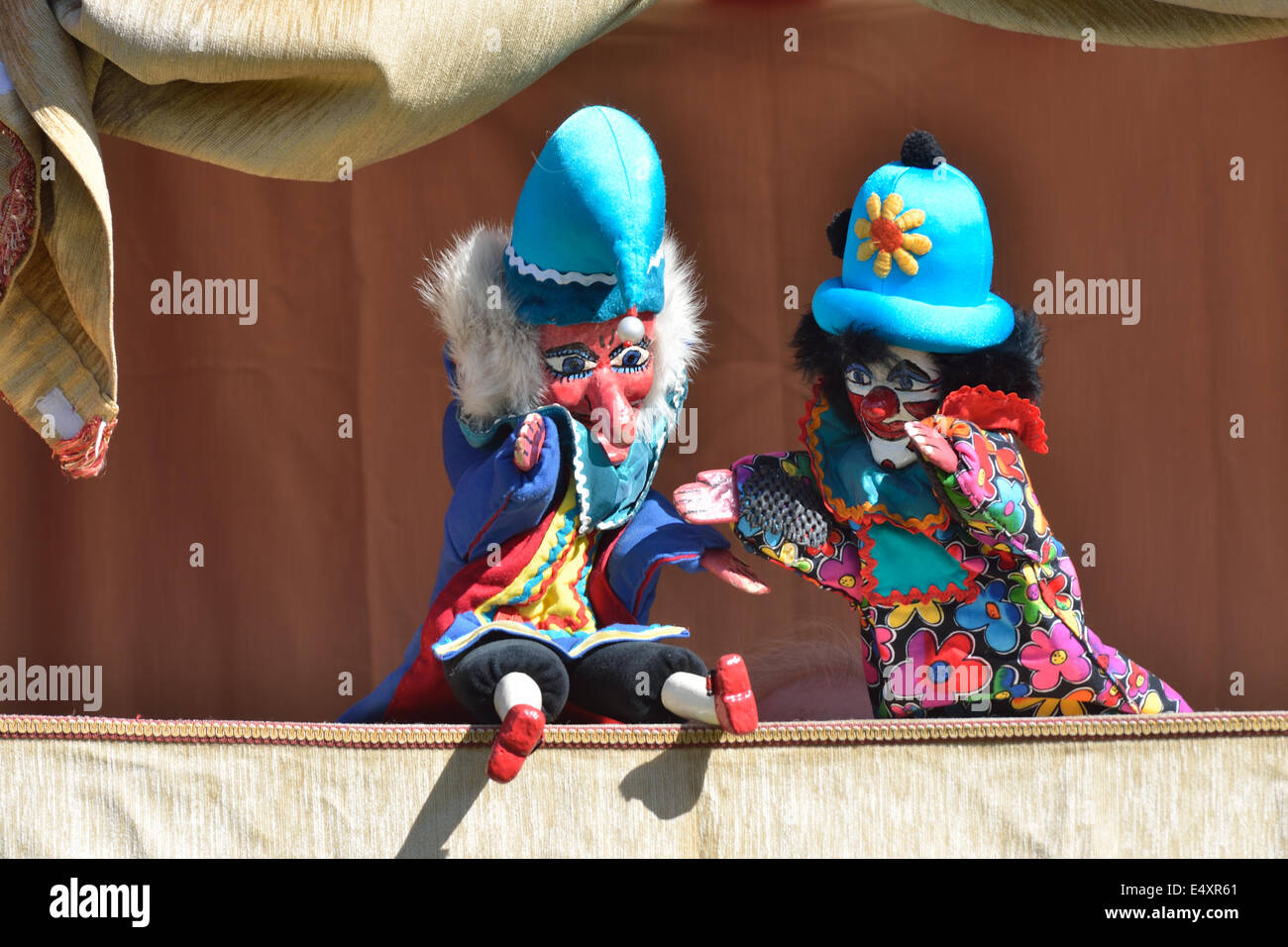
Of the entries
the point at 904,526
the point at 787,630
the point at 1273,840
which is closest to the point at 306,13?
the point at 904,526

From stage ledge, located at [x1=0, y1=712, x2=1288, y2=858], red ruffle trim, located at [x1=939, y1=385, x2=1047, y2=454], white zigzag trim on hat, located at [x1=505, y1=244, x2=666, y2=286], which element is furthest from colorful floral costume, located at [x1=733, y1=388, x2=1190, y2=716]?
white zigzag trim on hat, located at [x1=505, y1=244, x2=666, y2=286]

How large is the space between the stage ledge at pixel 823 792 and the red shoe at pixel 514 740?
3.5 inches

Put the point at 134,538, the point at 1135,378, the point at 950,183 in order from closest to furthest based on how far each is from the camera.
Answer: the point at 950,183, the point at 1135,378, the point at 134,538

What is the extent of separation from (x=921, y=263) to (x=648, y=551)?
1.60 ft

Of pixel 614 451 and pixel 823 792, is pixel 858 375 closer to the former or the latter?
pixel 614 451

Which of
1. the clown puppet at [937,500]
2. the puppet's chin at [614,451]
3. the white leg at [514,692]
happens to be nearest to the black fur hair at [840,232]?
the clown puppet at [937,500]

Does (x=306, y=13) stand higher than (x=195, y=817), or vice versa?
(x=306, y=13)

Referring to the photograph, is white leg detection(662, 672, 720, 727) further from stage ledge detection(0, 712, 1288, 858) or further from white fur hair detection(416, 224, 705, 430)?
white fur hair detection(416, 224, 705, 430)

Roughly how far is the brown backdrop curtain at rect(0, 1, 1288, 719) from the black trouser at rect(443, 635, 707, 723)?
46 cm

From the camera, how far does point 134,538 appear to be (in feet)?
8.23

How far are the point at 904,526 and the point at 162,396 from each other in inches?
48.2

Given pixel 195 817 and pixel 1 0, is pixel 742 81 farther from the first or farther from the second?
pixel 195 817

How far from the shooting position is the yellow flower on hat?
1.89 metres

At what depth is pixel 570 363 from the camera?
6.49 feet
